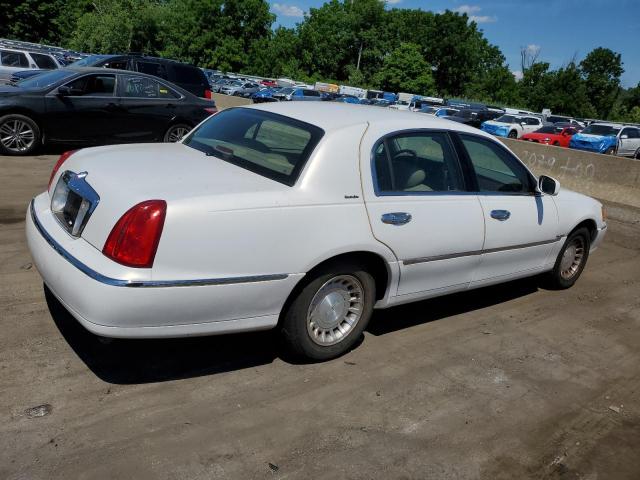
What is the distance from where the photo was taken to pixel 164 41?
7431cm

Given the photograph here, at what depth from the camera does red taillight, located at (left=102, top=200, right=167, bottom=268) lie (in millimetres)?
3053

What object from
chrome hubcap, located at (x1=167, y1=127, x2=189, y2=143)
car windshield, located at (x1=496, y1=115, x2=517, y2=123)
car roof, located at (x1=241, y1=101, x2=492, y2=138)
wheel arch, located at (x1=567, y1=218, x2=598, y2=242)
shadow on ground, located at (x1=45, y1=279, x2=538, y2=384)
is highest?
car roof, located at (x1=241, y1=101, x2=492, y2=138)

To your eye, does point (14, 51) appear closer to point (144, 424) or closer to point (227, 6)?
point (144, 424)

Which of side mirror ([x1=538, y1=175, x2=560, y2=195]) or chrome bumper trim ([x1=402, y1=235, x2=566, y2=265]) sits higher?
side mirror ([x1=538, y1=175, x2=560, y2=195])

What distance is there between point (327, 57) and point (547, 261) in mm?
83159

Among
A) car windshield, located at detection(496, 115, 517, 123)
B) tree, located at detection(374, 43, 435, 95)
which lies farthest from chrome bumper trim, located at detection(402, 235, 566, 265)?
tree, located at detection(374, 43, 435, 95)

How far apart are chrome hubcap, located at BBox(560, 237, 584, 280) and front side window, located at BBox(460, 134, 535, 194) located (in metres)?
1.11

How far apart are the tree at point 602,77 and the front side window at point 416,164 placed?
3656 inches

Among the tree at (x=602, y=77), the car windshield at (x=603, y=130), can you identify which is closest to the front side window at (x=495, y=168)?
the car windshield at (x=603, y=130)

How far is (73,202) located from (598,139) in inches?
970

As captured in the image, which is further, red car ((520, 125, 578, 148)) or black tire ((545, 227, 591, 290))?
red car ((520, 125, 578, 148))

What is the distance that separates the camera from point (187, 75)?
14797mm

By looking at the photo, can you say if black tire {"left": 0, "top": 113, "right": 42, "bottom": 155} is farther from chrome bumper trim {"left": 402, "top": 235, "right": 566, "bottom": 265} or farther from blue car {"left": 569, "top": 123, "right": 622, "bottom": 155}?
blue car {"left": 569, "top": 123, "right": 622, "bottom": 155}

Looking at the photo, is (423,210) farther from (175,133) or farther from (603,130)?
(603,130)
